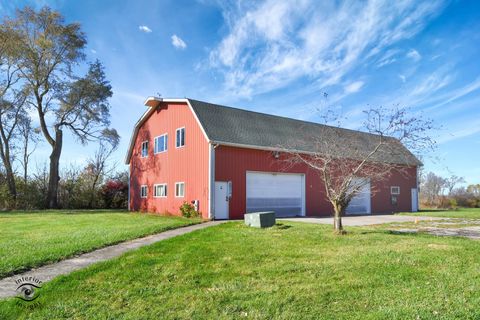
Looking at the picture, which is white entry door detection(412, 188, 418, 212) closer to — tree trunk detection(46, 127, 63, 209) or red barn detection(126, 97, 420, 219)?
red barn detection(126, 97, 420, 219)

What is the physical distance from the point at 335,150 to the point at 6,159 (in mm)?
24815

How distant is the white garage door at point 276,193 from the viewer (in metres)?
17.9

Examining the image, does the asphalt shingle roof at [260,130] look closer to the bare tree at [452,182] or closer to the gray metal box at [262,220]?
the gray metal box at [262,220]

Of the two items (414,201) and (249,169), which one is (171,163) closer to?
(249,169)

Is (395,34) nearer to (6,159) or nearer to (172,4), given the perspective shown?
(172,4)

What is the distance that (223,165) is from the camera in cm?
1672

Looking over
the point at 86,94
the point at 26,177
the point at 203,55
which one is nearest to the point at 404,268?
the point at 203,55

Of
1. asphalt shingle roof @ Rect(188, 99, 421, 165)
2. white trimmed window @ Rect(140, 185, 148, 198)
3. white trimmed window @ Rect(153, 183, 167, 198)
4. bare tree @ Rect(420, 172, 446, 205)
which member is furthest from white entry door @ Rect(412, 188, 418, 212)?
white trimmed window @ Rect(140, 185, 148, 198)

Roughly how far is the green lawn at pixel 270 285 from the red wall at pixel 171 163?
29.5ft

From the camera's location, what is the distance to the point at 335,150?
12859 mm

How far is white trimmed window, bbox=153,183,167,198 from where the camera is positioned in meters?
20.6

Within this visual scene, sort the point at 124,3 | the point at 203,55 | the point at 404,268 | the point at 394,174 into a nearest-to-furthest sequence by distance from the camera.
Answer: the point at 404,268, the point at 124,3, the point at 203,55, the point at 394,174

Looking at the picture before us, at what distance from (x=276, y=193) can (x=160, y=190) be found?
278 inches

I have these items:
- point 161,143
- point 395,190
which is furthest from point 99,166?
point 395,190
